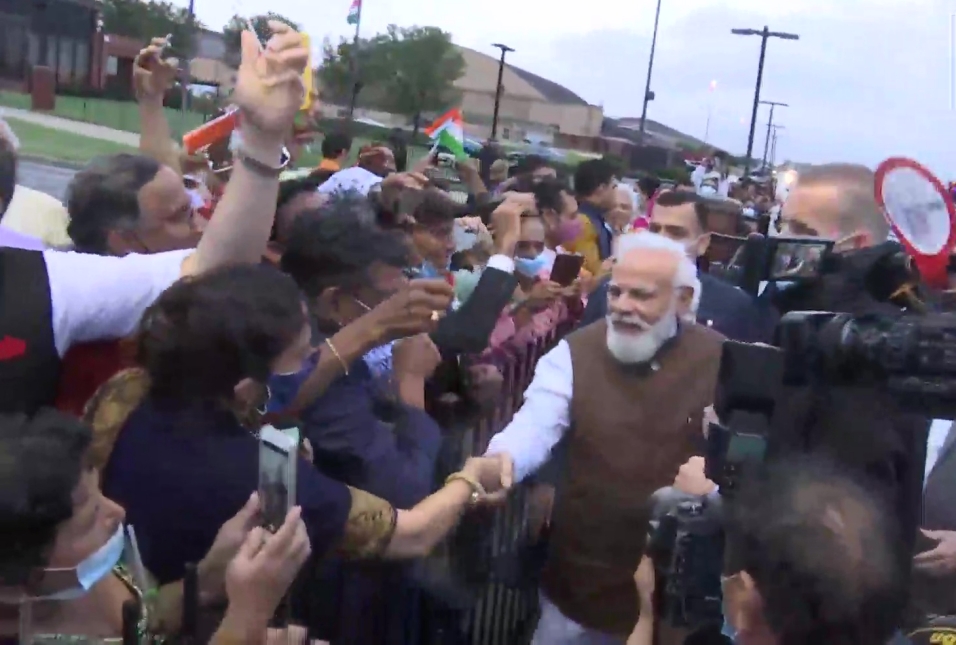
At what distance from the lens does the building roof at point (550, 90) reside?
95188 mm

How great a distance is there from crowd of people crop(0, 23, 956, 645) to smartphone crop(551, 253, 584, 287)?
2.45ft

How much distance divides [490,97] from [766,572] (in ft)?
296

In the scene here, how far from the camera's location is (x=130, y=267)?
2.28m

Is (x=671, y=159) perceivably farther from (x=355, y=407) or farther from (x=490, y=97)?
(x=355, y=407)

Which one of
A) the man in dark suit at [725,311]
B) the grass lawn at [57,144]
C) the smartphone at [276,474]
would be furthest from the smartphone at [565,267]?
the grass lawn at [57,144]

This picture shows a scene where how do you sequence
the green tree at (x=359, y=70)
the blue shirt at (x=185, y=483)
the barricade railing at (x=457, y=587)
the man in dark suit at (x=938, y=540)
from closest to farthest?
1. the blue shirt at (x=185, y=483)
2. the man in dark suit at (x=938, y=540)
3. the barricade railing at (x=457, y=587)
4. the green tree at (x=359, y=70)

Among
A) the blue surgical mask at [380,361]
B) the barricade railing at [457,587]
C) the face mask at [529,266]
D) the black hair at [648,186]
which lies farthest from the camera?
the black hair at [648,186]

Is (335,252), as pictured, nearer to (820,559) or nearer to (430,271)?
(430,271)

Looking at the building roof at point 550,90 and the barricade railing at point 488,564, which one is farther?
the building roof at point 550,90

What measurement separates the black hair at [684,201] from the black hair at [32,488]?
3355 millimetres

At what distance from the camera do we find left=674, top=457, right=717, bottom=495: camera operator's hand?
7.24 ft

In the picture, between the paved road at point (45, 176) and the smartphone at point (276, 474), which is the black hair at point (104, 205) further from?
the paved road at point (45, 176)

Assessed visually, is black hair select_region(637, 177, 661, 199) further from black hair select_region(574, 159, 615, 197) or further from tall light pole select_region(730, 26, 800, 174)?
tall light pole select_region(730, 26, 800, 174)

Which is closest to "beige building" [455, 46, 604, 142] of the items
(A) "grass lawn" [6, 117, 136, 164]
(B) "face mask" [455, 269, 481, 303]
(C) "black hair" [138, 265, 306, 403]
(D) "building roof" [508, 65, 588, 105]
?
(D) "building roof" [508, 65, 588, 105]
